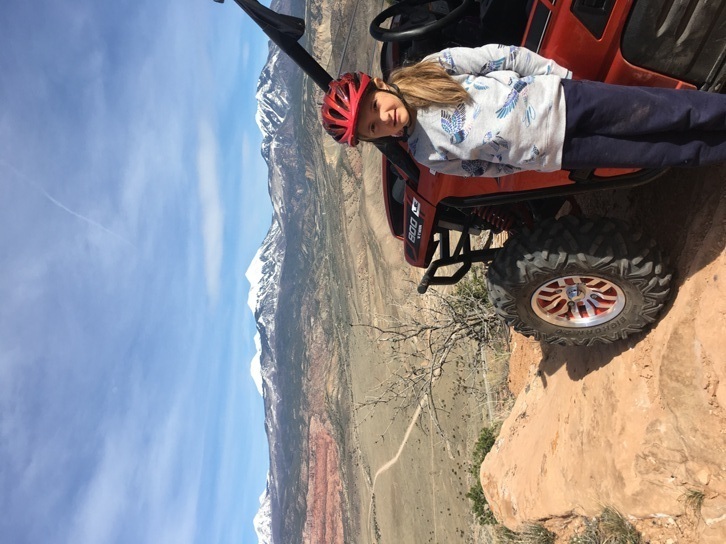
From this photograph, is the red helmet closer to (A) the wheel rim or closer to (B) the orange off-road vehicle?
(B) the orange off-road vehicle

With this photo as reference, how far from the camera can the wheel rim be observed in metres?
3.20

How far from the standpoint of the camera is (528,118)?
231cm

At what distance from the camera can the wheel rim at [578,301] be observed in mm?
3197

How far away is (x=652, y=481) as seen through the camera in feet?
10.7

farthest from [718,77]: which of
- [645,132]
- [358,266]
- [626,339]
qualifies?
[358,266]

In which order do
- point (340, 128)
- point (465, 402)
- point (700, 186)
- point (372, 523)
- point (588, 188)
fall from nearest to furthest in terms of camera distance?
point (340, 128), point (588, 188), point (700, 186), point (465, 402), point (372, 523)

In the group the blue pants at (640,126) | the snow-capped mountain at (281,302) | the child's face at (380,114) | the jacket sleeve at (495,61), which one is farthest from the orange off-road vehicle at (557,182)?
the snow-capped mountain at (281,302)

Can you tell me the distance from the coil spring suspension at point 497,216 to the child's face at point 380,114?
1425 millimetres

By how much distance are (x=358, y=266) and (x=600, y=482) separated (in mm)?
23013

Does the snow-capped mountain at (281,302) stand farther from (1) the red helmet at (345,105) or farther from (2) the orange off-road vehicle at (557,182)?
(1) the red helmet at (345,105)

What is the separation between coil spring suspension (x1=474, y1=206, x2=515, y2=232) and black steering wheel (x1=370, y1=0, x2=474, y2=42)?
45.8 inches

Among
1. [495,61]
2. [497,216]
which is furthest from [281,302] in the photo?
[495,61]

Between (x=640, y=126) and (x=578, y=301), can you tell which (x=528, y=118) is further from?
(x=578, y=301)

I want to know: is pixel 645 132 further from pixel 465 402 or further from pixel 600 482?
pixel 465 402
